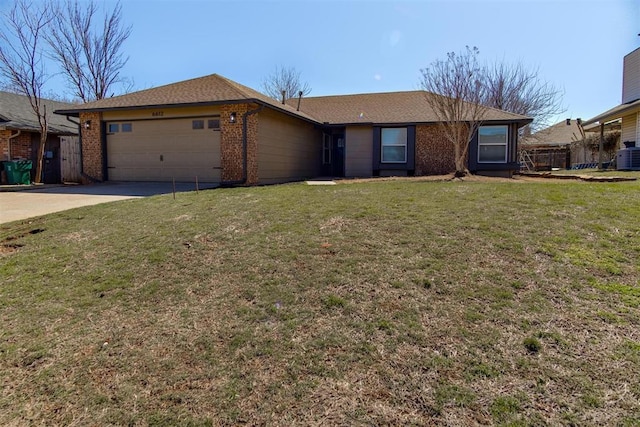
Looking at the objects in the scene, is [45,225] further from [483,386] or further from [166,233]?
[483,386]

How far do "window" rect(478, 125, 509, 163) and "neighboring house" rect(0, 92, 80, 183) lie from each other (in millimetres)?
15859

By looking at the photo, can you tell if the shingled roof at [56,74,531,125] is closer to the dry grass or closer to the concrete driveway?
the concrete driveway

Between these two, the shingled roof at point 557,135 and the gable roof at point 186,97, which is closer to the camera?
the gable roof at point 186,97

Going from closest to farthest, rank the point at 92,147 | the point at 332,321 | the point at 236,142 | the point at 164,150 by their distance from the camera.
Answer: the point at 332,321 < the point at 236,142 < the point at 164,150 < the point at 92,147

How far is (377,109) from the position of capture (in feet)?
57.9

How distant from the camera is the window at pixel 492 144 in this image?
15.0 m

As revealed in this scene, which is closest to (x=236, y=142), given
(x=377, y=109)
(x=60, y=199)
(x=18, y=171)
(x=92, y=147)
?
(x=60, y=199)

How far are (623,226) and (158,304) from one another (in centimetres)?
573

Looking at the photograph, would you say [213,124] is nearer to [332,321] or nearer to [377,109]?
[377,109]

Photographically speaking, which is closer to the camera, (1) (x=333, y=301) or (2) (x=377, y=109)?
(1) (x=333, y=301)

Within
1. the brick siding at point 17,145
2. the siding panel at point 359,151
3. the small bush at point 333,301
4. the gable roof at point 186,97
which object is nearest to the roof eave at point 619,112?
the siding panel at point 359,151

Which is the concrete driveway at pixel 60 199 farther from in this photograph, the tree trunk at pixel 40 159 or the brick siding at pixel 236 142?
the tree trunk at pixel 40 159

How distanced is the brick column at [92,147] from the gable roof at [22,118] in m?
4.37

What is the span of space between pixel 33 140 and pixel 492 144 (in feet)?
64.4
